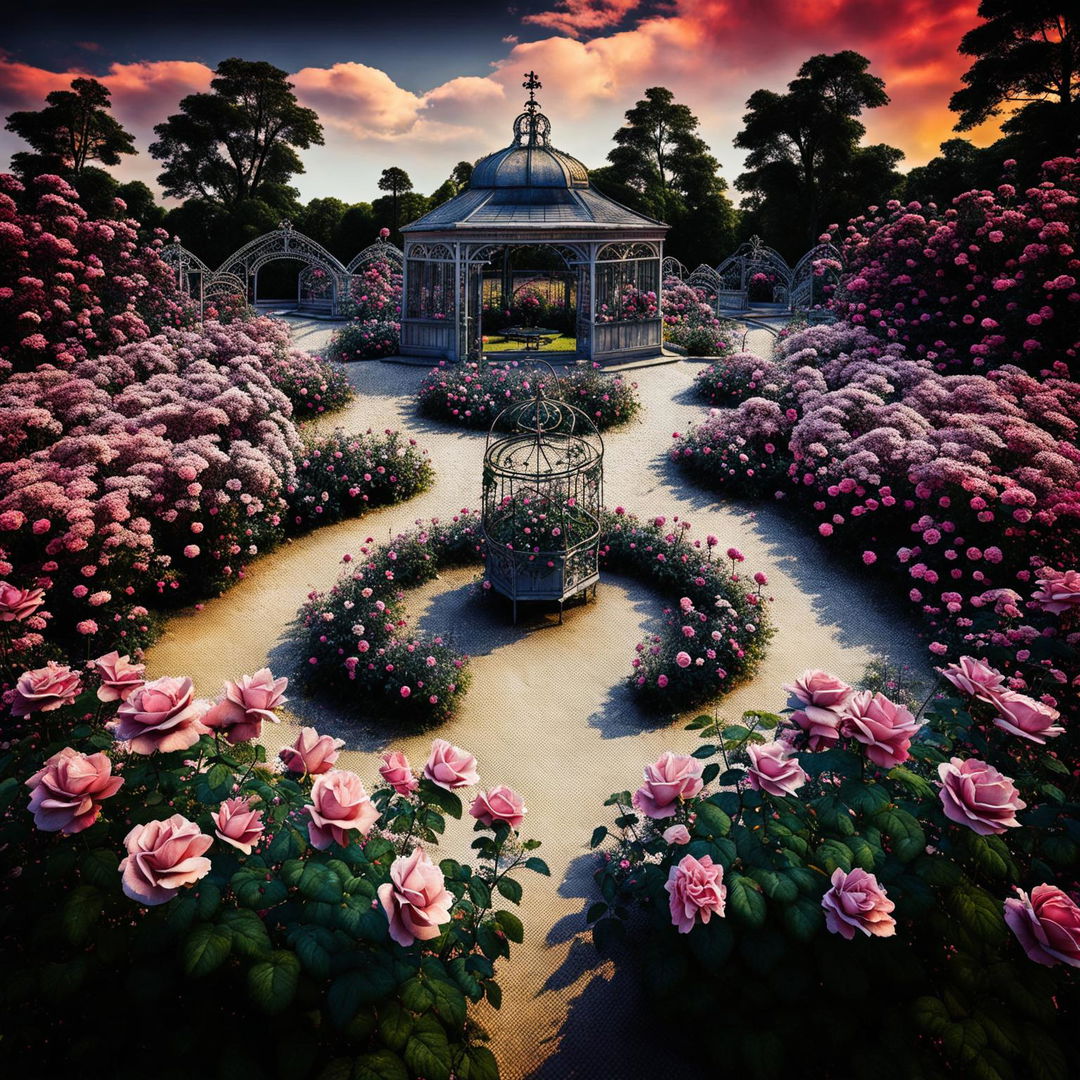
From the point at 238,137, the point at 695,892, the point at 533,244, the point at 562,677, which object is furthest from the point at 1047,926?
the point at 238,137

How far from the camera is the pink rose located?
2443mm

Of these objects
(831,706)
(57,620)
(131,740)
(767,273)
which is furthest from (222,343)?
(767,273)

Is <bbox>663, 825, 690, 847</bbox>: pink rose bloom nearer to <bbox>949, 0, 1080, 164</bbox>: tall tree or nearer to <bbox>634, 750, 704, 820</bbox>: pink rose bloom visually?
<bbox>634, 750, 704, 820</bbox>: pink rose bloom

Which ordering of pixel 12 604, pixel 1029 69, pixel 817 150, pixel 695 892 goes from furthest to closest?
1. pixel 817 150
2. pixel 1029 69
3. pixel 12 604
4. pixel 695 892

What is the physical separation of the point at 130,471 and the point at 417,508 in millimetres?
3760

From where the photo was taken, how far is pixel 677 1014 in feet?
9.96

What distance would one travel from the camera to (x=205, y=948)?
85.6 inches

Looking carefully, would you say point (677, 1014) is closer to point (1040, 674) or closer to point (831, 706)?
point (831, 706)

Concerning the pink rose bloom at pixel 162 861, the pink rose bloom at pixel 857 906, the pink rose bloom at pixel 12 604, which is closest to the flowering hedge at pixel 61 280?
the pink rose bloom at pixel 12 604

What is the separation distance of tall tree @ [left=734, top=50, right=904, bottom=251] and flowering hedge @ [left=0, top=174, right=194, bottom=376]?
3018cm

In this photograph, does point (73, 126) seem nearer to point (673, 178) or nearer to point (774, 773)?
point (673, 178)

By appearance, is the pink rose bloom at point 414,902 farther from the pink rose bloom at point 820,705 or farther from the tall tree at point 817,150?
the tall tree at point 817,150

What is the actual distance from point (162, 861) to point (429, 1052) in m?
1.01

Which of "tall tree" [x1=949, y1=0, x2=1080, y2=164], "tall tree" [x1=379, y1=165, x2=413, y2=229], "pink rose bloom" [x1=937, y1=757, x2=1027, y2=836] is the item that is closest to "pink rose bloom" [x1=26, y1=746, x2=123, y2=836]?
"pink rose bloom" [x1=937, y1=757, x2=1027, y2=836]
